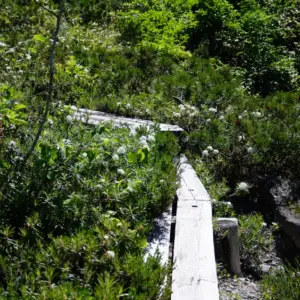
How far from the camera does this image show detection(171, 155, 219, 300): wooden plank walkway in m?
3.67

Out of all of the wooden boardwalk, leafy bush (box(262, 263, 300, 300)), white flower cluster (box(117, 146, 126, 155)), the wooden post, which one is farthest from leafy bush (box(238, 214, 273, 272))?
white flower cluster (box(117, 146, 126, 155))

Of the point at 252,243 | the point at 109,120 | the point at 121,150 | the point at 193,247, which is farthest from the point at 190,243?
the point at 109,120

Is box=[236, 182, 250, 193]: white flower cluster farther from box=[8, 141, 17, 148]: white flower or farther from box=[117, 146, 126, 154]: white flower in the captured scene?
box=[8, 141, 17, 148]: white flower

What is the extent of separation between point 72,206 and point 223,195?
2528mm

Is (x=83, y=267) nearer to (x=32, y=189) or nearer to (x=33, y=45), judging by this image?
(x=32, y=189)

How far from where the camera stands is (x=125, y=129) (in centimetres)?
580

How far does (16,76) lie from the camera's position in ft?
24.5

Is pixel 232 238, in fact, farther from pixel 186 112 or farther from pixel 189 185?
pixel 186 112

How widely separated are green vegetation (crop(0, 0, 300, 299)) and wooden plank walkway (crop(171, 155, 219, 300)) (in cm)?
26

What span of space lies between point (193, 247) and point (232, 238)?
43.2 inches

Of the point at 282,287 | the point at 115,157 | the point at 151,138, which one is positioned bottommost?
the point at 282,287

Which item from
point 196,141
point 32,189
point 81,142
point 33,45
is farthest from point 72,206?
point 33,45

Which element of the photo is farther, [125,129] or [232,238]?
[125,129]

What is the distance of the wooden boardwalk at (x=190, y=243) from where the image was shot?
369cm
